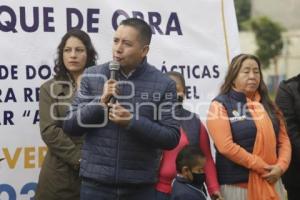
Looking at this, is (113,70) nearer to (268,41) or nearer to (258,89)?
(258,89)

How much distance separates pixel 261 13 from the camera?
1603 inches

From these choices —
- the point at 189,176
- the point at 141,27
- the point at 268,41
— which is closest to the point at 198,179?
the point at 189,176

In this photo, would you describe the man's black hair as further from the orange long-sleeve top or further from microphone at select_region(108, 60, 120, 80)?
the orange long-sleeve top

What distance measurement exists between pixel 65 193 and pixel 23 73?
0.96 meters

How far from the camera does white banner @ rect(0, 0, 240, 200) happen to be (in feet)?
14.8

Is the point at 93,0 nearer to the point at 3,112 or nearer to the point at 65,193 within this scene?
the point at 3,112

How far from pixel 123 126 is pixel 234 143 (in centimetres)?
128

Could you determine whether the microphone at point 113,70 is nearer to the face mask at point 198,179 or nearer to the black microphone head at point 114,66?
the black microphone head at point 114,66

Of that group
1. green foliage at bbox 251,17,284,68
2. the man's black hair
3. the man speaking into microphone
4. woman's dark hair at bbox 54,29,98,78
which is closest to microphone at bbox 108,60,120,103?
the man speaking into microphone

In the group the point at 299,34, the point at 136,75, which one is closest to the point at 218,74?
the point at 136,75

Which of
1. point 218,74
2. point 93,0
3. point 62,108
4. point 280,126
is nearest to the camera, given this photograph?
point 62,108

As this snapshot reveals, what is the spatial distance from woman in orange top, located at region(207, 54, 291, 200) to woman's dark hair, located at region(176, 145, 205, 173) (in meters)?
0.24

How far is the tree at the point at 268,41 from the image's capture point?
107 feet

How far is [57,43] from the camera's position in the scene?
183 inches
